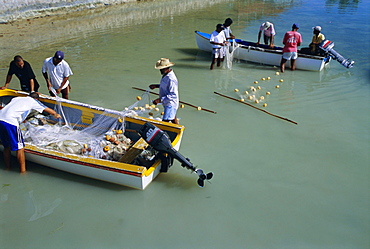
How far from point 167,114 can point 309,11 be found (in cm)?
2102

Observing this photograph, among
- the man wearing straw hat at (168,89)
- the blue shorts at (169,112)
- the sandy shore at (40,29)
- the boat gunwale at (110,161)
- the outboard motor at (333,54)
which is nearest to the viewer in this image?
the boat gunwale at (110,161)

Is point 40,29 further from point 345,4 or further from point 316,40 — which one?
point 345,4

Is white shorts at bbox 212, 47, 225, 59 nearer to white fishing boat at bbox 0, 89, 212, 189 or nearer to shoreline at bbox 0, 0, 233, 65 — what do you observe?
white fishing boat at bbox 0, 89, 212, 189

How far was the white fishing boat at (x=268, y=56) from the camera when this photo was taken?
11109mm

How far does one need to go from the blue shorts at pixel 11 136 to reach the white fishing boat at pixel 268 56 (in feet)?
26.2

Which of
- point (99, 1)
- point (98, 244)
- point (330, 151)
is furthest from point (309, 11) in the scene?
point (98, 244)

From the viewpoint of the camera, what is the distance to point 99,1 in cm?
2250

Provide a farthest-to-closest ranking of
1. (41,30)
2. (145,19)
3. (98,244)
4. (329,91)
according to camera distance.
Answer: (145,19)
(41,30)
(329,91)
(98,244)

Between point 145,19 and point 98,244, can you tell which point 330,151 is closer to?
point 98,244

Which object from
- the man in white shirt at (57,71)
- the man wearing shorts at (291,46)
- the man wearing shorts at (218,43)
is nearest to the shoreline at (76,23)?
the man in white shirt at (57,71)

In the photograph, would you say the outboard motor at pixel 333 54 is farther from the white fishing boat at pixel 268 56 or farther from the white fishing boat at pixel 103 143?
the white fishing boat at pixel 103 143

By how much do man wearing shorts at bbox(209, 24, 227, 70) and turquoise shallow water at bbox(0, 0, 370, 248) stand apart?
521mm

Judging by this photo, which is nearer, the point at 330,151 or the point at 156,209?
the point at 156,209

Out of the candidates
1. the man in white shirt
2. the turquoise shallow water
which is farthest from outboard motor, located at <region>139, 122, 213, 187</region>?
the man in white shirt
